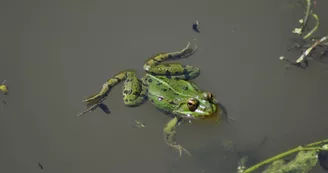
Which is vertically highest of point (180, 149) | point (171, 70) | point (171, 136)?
point (171, 70)

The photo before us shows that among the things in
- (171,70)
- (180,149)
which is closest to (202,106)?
(180,149)

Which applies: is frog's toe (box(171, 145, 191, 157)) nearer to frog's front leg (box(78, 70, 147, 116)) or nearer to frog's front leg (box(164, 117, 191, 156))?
frog's front leg (box(164, 117, 191, 156))

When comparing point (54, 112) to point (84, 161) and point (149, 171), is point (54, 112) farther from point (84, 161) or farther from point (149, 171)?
point (149, 171)

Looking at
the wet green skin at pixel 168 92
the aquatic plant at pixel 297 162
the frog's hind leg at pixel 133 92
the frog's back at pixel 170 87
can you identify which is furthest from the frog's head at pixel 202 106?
the aquatic plant at pixel 297 162

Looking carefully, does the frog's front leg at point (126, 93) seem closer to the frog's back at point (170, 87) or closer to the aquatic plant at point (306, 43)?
the frog's back at point (170, 87)

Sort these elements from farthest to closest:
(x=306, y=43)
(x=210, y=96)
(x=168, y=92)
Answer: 1. (x=306, y=43)
2. (x=168, y=92)
3. (x=210, y=96)

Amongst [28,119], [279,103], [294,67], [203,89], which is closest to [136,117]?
[203,89]

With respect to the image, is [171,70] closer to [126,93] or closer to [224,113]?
[126,93]
